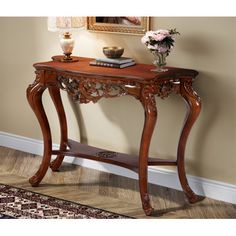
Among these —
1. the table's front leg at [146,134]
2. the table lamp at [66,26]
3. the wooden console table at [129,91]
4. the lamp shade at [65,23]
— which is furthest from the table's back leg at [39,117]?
the table's front leg at [146,134]

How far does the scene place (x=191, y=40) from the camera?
2.57 m

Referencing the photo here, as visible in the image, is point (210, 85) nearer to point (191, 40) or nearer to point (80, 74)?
point (191, 40)

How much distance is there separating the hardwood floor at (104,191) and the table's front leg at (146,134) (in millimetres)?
98

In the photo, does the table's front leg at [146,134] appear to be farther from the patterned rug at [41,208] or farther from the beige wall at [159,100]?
the beige wall at [159,100]

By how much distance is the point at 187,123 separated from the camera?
99.0 inches

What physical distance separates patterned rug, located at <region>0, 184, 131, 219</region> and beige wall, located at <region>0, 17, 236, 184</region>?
0.62 m

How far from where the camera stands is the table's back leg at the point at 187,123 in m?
2.47

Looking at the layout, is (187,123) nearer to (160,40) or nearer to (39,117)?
(160,40)

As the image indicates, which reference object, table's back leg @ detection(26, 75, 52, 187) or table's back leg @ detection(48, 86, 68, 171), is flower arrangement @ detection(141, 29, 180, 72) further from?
table's back leg @ detection(48, 86, 68, 171)

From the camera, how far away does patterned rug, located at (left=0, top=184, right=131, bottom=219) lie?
97.4 inches

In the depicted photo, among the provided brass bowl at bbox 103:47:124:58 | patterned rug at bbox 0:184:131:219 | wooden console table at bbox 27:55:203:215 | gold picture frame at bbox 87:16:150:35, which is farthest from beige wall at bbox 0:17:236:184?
patterned rug at bbox 0:184:131:219
